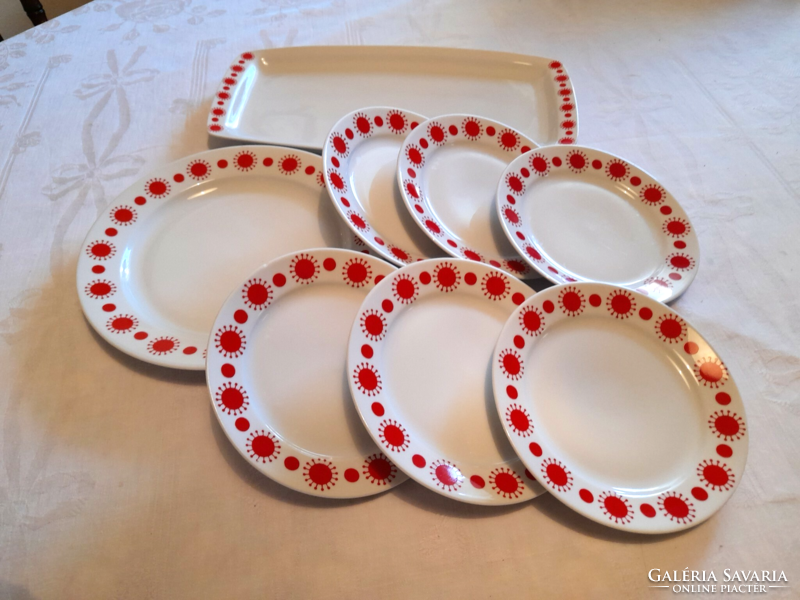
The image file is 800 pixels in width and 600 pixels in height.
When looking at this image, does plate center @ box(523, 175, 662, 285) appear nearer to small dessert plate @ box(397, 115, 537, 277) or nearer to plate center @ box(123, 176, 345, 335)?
small dessert plate @ box(397, 115, 537, 277)

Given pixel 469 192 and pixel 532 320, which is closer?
pixel 532 320

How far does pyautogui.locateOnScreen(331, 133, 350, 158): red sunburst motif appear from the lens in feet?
2.35

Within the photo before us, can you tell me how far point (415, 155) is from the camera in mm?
737

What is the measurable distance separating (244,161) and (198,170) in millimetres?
72

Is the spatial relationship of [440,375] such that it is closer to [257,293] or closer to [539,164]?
[257,293]

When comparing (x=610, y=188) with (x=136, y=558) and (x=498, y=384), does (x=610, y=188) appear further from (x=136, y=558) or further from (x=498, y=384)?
(x=136, y=558)

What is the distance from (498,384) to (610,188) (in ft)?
1.45

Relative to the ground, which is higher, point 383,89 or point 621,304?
point 383,89

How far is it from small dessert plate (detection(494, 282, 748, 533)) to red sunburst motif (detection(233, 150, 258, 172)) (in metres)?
0.49

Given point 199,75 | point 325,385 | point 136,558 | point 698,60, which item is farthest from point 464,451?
point 698,60

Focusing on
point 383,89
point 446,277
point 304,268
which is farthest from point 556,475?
point 383,89

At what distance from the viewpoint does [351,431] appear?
535mm

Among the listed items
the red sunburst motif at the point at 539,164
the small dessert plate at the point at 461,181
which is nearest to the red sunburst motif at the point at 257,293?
the small dessert plate at the point at 461,181

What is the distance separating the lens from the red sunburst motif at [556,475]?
18.9 inches
